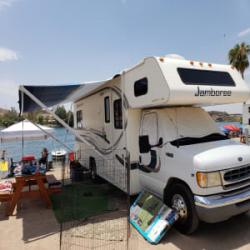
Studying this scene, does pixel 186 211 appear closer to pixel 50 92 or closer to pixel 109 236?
pixel 109 236

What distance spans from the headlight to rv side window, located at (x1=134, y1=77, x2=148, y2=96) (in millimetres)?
1917

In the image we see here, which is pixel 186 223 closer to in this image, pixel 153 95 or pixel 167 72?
pixel 153 95

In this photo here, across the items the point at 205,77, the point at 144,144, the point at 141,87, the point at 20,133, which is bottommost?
the point at 144,144

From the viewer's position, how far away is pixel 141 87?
15.3ft

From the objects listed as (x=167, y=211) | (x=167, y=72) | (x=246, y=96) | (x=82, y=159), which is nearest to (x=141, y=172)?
(x=167, y=211)

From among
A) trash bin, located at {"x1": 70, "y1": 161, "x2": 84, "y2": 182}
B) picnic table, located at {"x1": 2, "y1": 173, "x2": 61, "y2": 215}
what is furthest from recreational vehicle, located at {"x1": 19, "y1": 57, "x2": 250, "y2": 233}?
trash bin, located at {"x1": 70, "y1": 161, "x2": 84, "y2": 182}

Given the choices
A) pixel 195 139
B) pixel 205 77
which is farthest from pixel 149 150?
pixel 205 77

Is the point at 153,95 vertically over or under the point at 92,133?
over

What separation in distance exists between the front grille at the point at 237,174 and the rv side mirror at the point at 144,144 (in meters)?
1.70

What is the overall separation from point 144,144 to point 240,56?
84.5 ft

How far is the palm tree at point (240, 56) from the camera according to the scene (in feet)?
84.0

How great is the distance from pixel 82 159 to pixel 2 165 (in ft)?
12.0

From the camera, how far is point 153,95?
4.27 meters

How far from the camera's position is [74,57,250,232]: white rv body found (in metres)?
3.64
